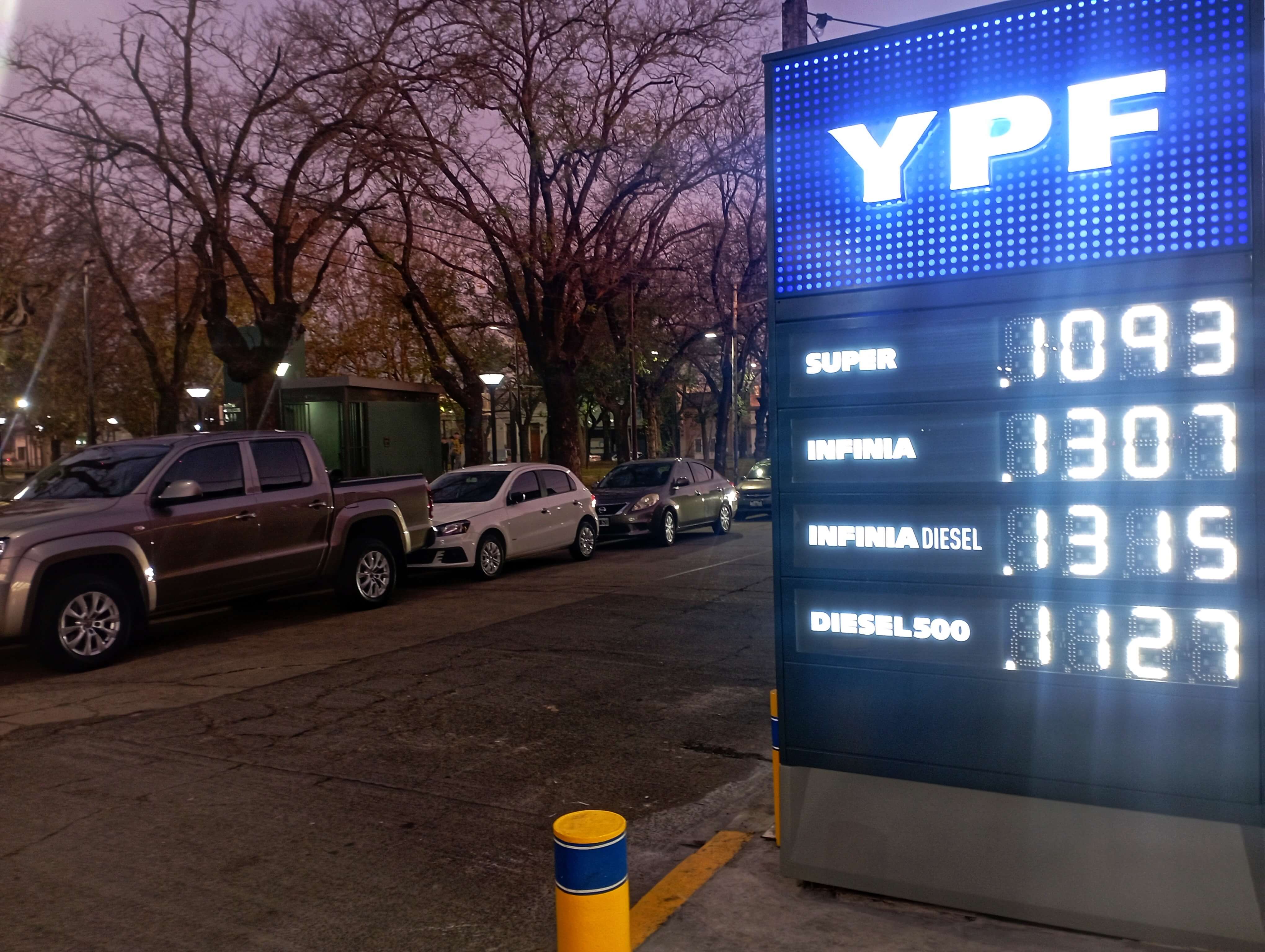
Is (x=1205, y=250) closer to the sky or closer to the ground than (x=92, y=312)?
closer to the ground

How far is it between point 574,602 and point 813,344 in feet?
27.6

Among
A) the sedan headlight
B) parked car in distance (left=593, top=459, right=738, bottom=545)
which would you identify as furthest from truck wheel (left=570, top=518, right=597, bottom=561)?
the sedan headlight

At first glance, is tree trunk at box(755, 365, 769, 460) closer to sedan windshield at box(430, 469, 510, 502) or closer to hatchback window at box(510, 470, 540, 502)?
hatchback window at box(510, 470, 540, 502)

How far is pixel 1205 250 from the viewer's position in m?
3.53

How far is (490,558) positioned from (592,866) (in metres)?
11.6

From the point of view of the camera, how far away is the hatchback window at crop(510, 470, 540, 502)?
15859mm

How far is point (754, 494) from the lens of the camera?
2608 cm

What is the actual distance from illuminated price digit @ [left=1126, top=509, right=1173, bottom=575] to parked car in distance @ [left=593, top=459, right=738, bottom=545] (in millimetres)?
15216

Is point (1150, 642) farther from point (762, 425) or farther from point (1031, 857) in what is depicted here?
point (762, 425)

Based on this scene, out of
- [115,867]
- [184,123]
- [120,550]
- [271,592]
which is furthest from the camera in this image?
[184,123]

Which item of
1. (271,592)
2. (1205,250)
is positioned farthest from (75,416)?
(1205,250)

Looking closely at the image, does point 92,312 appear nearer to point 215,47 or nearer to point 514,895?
point 215,47

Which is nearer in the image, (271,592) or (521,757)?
(521,757)

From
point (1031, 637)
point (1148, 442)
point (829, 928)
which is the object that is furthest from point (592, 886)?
point (1148, 442)
